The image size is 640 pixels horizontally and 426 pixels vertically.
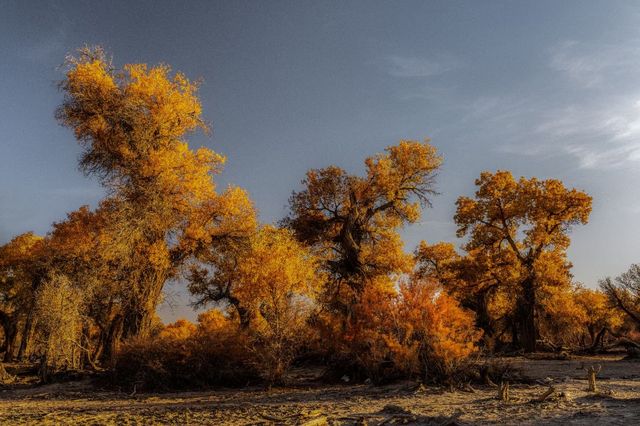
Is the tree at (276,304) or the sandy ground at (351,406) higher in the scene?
the tree at (276,304)

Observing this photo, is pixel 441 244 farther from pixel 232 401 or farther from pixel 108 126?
pixel 232 401

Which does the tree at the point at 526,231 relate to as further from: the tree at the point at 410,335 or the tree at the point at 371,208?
the tree at the point at 410,335

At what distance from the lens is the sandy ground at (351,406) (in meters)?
7.77

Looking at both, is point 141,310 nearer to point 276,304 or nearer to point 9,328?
point 276,304

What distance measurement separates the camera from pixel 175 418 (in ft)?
29.5

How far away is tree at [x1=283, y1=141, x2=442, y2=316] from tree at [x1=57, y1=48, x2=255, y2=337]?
3.80 metres

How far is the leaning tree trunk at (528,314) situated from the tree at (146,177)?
1753cm

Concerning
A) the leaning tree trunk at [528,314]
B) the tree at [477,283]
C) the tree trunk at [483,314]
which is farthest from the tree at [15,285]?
the leaning tree trunk at [528,314]

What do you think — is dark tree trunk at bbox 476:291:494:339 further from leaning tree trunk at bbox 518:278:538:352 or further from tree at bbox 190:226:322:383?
tree at bbox 190:226:322:383

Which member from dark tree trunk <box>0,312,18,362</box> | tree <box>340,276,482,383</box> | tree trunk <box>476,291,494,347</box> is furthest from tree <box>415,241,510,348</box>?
dark tree trunk <box>0,312,18,362</box>

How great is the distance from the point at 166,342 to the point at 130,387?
192 centimetres

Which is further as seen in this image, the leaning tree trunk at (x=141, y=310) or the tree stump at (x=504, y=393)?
the leaning tree trunk at (x=141, y=310)

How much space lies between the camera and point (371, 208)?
24.9m

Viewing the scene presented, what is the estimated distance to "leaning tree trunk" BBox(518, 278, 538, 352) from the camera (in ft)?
90.5
